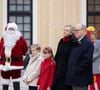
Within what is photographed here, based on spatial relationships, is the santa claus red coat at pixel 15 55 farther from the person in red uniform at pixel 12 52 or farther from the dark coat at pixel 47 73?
the dark coat at pixel 47 73

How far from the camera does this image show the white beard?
1211cm

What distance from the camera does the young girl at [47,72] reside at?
1055 centimetres

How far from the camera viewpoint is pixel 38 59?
11133mm

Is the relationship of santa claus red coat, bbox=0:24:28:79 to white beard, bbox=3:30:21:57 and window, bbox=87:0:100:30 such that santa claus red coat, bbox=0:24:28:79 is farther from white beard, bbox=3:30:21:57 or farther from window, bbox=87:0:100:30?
window, bbox=87:0:100:30

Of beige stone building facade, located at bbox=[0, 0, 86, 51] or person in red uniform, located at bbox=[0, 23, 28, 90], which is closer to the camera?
person in red uniform, located at bbox=[0, 23, 28, 90]

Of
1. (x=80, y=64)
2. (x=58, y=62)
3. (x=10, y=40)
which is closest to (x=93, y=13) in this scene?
(x=10, y=40)

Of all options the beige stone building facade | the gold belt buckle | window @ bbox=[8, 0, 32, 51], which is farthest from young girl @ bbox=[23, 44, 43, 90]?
window @ bbox=[8, 0, 32, 51]

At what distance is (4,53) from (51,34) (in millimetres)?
3985

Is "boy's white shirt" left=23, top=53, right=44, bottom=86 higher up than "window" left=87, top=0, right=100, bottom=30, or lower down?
lower down

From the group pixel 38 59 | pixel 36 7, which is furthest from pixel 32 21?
pixel 38 59

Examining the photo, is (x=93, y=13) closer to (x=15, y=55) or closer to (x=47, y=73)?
(x=15, y=55)

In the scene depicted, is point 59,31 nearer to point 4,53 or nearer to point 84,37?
point 4,53

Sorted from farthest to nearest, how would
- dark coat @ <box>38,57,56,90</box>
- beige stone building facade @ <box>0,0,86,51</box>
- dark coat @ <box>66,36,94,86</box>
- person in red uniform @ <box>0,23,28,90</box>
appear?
beige stone building facade @ <box>0,0,86,51</box> < person in red uniform @ <box>0,23,28,90</box> < dark coat @ <box>38,57,56,90</box> < dark coat @ <box>66,36,94,86</box>

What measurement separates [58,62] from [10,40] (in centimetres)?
220
